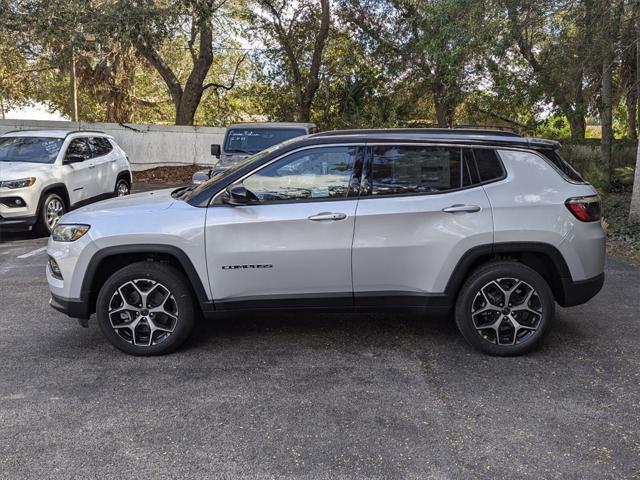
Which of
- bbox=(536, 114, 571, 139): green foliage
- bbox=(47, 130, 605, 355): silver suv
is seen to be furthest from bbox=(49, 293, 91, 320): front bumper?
bbox=(536, 114, 571, 139): green foliage

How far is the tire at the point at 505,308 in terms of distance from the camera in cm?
448

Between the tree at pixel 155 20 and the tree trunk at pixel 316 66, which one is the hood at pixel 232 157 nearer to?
the tree at pixel 155 20

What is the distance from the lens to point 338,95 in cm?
2036

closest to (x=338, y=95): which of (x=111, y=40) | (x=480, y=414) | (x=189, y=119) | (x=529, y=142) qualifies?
(x=189, y=119)

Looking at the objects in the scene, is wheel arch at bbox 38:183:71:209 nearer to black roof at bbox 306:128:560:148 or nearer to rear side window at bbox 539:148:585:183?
black roof at bbox 306:128:560:148

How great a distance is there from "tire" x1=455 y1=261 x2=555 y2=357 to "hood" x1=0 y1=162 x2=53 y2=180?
24.4 feet

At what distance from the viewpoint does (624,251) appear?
28.8 feet

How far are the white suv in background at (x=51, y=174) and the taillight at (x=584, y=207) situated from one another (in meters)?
7.93

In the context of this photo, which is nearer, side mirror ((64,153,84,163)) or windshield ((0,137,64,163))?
windshield ((0,137,64,163))

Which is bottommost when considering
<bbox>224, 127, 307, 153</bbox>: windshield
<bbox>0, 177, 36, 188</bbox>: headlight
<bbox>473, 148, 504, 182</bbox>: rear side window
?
<bbox>0, 177, 36, 188</bbox>: headlight

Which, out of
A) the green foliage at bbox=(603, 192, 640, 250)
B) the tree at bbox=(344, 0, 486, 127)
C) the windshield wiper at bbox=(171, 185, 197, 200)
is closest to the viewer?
the windshield wiper at bbox=(171, 185, 197, 200)

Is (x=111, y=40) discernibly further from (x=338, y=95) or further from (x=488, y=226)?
(x=488, y=226)

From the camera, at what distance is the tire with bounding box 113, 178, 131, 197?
11.6 m

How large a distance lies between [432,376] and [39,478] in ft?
8.49
